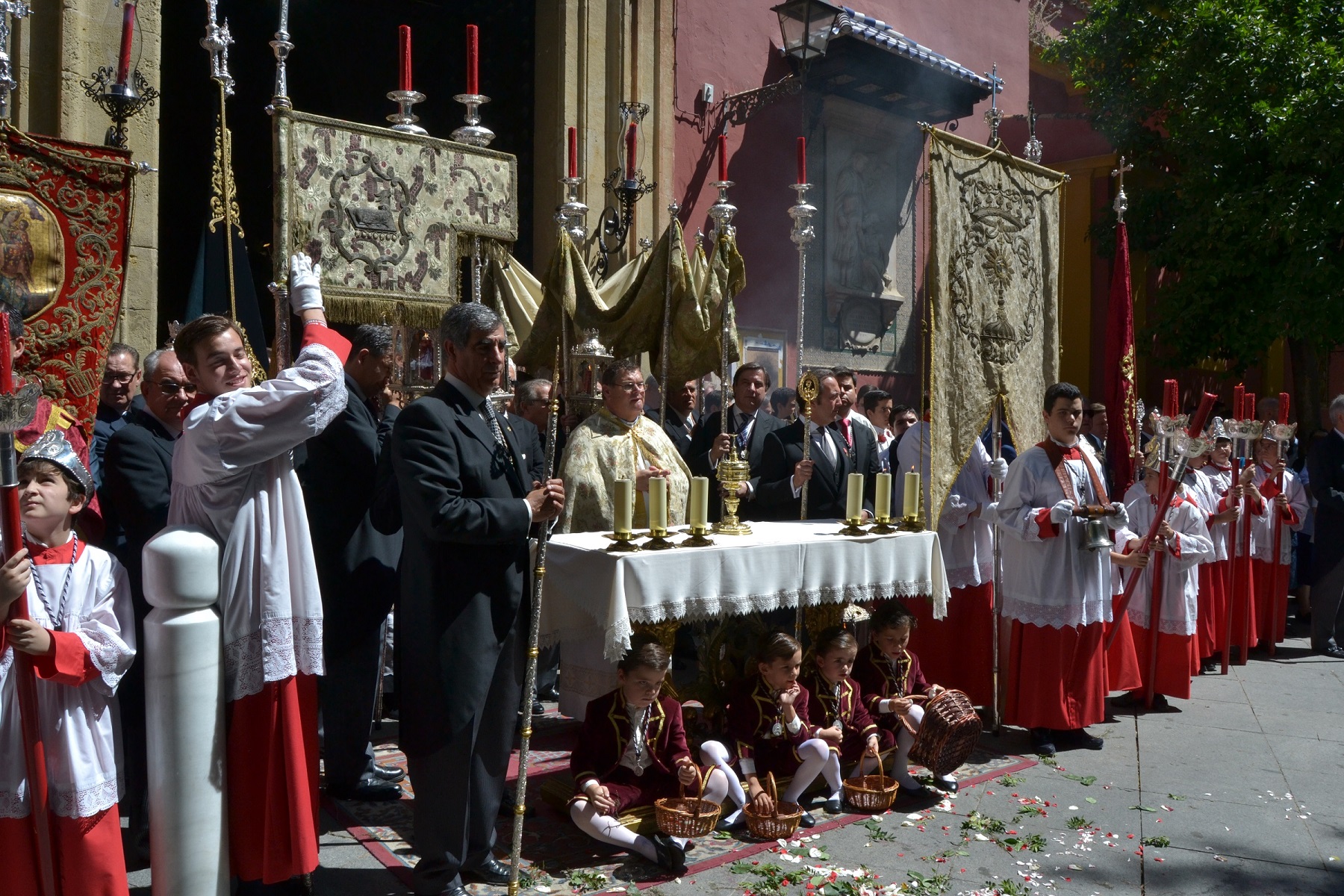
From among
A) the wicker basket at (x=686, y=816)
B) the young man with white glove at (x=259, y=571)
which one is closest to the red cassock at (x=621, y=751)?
the wicker basket at (x=686, y=816)

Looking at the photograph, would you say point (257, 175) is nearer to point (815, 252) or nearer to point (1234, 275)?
point (815, 252)

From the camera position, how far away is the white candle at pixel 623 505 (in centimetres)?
434

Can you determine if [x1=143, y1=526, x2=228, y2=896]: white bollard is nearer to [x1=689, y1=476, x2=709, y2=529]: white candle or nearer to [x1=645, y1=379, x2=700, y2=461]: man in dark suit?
[x1=689, y1=476, x2=709, y2=529]: white candle

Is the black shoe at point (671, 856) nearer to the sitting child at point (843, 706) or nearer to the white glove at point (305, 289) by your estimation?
the sitting child at point (843, 706)

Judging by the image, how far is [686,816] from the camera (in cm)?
402

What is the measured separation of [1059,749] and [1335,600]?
4.28m

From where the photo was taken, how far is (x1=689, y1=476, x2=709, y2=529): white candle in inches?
180

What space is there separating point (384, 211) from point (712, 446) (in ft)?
7.61

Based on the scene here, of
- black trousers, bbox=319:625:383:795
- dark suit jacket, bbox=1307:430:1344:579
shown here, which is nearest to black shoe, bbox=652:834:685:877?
black trousers, bbox=319:625:383:795

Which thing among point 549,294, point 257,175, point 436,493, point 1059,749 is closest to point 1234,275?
point 1059,749

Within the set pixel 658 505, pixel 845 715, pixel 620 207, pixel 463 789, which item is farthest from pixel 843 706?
pixel 620 207

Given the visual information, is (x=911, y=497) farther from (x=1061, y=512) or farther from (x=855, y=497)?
(x=1061, y=512)

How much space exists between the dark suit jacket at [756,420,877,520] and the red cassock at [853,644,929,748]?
101cm

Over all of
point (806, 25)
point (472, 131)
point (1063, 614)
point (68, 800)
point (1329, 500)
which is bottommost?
point (68, 800)
